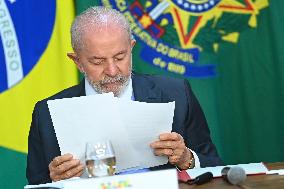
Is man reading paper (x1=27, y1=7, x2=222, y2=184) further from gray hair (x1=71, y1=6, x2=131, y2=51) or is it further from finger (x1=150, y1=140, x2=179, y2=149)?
finger (x1=150, y1=140, x2=179, y2=149)

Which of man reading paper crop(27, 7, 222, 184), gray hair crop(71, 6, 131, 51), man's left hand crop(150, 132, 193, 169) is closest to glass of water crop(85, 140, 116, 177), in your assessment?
man's left hand crop(150, 132, 193, 169)

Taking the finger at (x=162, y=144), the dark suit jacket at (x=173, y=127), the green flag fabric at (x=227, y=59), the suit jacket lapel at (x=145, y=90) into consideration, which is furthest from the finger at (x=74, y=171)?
the green flag fabric at (x=227, y=59)

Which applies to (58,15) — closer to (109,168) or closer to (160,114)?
(160,114)

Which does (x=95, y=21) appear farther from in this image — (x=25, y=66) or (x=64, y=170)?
(x=25, y=66)

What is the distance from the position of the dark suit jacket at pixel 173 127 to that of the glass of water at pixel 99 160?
74 centimetres

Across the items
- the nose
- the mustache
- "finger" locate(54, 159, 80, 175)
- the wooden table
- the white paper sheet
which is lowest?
the wooden table

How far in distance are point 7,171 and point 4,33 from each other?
797 mm

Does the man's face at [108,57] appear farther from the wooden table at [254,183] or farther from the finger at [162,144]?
the wooden table at [254,183]

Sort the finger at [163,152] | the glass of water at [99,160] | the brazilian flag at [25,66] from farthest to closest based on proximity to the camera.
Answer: the brazilian flag at [25,66]
the finger at [163,152]
the glass of water at [99,160]

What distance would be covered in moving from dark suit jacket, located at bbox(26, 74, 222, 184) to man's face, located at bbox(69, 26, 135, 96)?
14cm

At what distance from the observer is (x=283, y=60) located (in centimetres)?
326

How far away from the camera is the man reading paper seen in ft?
6.81

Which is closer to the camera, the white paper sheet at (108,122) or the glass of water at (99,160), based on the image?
the glass of water at (99,160)

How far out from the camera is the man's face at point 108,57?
2068mm
